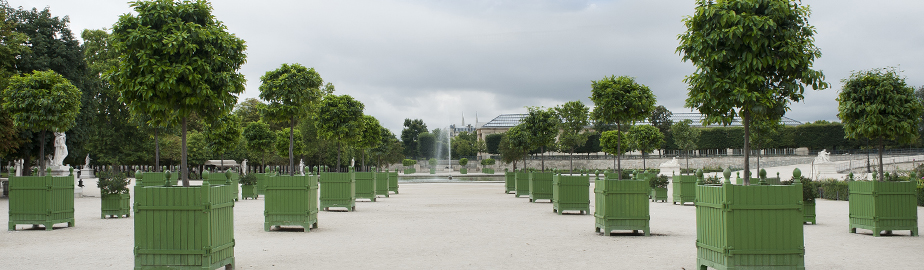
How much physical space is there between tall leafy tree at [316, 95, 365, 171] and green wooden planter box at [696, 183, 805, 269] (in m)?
22.1

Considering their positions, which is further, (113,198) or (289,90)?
(289,90)

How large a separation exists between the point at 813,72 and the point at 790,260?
4.55 m

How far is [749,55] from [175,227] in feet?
28.8

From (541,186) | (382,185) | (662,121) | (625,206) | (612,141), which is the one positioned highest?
(662,121)

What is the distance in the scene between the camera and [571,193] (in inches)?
715

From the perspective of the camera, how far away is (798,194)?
7570 millimetres

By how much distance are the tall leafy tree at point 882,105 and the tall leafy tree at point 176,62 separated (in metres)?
14.9

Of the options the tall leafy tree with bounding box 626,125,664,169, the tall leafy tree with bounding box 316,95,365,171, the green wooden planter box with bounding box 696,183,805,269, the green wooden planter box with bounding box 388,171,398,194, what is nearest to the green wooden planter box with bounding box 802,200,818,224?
the green wooden planter box with bounding box 696,183,805,269

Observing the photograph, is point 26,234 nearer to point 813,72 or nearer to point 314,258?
point 314,258

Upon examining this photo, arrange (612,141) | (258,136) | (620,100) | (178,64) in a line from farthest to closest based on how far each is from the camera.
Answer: (612,141) < (258,136) < (620,100) < (178,64)

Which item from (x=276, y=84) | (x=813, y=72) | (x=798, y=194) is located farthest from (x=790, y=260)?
(x=276, y=84)

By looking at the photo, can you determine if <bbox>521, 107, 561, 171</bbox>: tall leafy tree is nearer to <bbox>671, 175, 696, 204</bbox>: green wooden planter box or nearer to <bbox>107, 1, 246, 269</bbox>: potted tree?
<bbox>671, 175, 696, 204</bbox>: green wooden planter box

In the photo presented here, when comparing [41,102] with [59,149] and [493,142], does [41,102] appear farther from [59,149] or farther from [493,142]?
[493,142]

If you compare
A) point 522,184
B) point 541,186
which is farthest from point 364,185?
point 522,184
